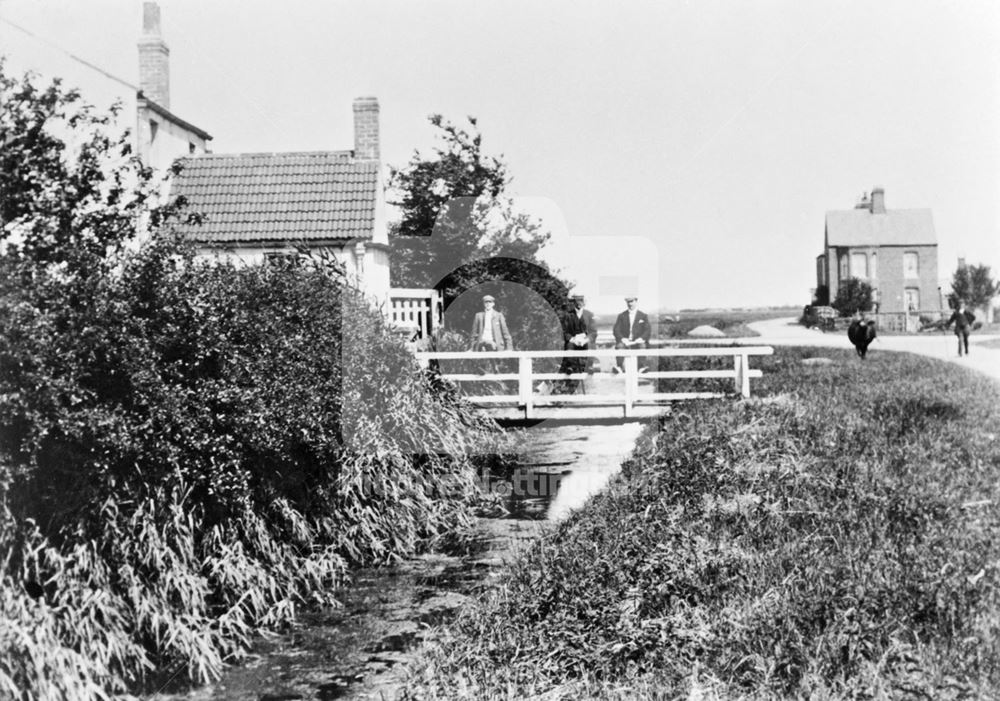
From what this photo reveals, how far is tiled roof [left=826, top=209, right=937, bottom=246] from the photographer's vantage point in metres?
67.4

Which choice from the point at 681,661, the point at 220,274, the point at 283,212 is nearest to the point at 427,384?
the point at 220,274

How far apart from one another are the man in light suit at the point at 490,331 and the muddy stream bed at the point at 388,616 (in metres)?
3.45

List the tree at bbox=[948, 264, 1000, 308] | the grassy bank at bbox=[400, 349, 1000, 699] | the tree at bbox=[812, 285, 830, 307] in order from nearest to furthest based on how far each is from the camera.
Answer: the grassy bank at bbox=[400, 349, 1000, 699] < the tree at bbox=[948, 264, 1000, 308] < the tree at bbox=[812, 285, 830, 307]

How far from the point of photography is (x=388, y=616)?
7.03 meters

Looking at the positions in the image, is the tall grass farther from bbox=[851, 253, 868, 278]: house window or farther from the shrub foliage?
bbox=[851, 253, 868, 278]: house window

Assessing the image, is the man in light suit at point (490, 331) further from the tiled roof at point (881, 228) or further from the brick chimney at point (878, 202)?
the brick chimney at point (878, 202)

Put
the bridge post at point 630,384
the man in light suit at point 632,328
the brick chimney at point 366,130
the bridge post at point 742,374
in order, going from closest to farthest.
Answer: the bridge post at point 630,384, the bridge post at point 742,374, the man in light suit at point 632,328, the brick chimney at point 366,130

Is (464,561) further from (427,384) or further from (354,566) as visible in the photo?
(427,384)

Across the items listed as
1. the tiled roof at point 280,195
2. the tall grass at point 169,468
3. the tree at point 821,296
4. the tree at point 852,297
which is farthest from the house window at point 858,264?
the tall grass at point 169,468

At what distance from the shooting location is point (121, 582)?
5.89m

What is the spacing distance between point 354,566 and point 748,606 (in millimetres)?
3827

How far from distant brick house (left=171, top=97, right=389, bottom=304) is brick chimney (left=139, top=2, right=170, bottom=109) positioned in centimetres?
200

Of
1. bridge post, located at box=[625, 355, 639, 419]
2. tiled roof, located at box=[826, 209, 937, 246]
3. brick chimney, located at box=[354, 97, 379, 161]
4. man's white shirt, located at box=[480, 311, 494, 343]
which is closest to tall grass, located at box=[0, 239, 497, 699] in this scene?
man's white shirt, located at box=[480, 311, 494, 343]

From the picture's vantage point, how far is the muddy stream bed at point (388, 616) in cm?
571
